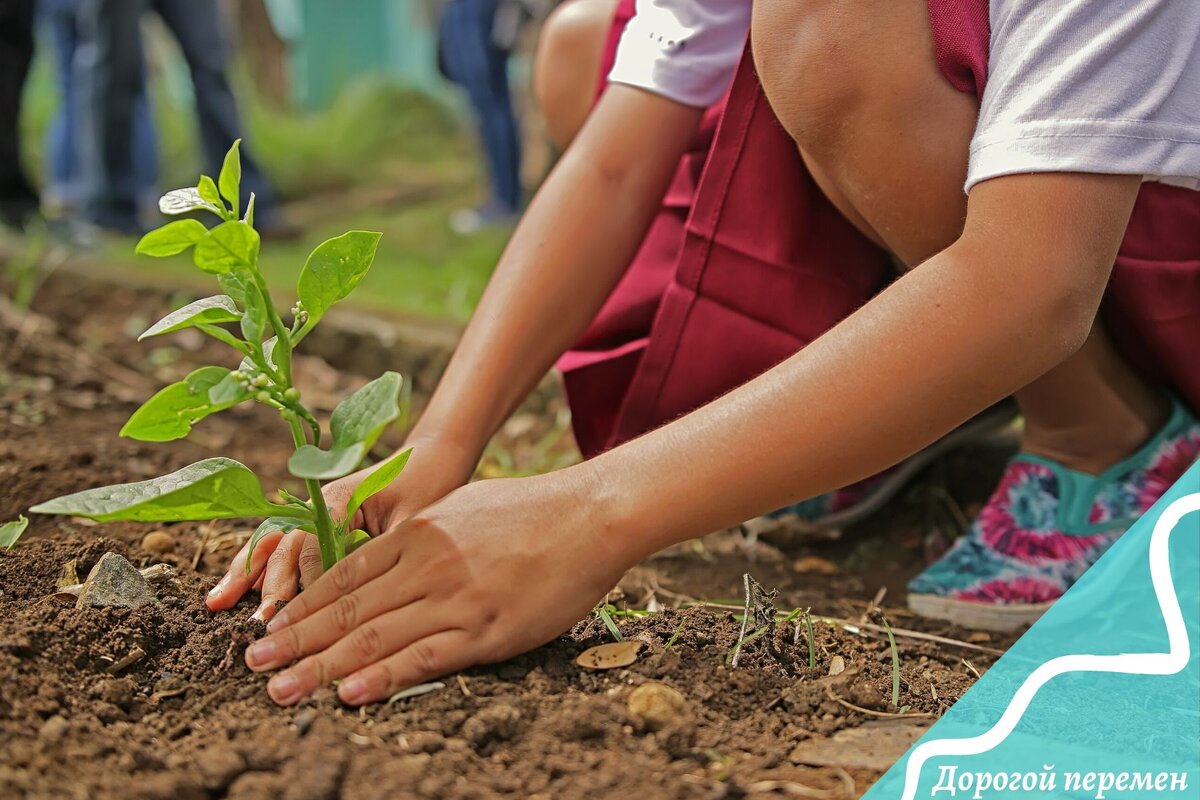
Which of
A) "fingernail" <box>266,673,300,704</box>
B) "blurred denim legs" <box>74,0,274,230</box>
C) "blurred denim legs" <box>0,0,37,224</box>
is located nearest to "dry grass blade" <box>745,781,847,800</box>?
"fingernail" <box>266,673,300,704</box>

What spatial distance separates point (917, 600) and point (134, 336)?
189 centimetres

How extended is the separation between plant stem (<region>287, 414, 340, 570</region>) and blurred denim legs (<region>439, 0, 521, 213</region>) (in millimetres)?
3672

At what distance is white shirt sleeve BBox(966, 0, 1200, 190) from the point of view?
1062 millimetres

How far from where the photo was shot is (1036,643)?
1.43m

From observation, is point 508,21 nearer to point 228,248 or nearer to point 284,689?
point 228,248

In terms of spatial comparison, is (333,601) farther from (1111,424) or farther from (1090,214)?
(1111,424)

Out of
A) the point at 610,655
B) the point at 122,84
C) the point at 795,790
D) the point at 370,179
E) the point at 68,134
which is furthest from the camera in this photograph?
the point at 370,179

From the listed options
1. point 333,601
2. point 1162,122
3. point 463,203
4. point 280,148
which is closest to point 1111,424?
point 1162,122

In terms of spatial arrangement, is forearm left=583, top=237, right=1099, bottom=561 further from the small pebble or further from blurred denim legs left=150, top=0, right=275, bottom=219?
blurred denim legs left=150, top=0, right=275, bottom=219

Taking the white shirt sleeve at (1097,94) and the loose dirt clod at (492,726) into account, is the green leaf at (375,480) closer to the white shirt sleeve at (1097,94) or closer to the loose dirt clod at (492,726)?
the loose dirt clod at (492,726)

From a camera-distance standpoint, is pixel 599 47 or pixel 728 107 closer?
pixel 728 107

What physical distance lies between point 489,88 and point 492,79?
0.15 ft

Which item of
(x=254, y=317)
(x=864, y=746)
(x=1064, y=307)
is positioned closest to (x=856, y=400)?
(x=1064, y=307)

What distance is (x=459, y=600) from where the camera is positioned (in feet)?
3.54
